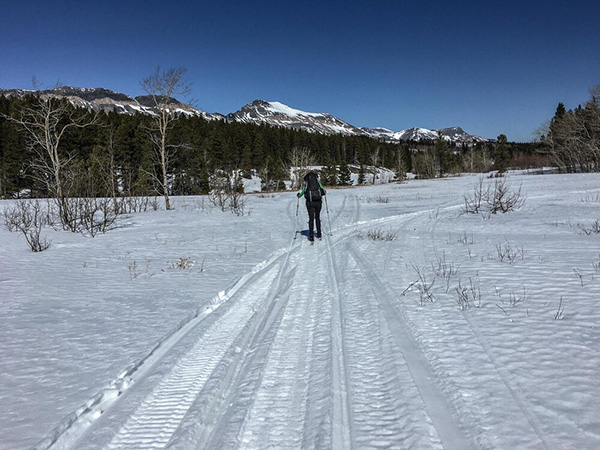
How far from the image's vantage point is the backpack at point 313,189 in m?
9.34

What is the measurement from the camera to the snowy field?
208 cm

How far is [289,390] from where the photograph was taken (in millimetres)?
2523

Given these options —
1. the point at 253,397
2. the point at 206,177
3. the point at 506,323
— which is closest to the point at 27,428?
the point at 253,397

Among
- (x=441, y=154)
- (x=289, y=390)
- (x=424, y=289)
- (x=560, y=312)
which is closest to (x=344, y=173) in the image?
(x=441, y=154)

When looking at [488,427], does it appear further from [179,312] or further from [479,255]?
[479,255]

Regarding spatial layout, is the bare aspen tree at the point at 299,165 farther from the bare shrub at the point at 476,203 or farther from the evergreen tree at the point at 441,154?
the bare shrub at the point at 476,203

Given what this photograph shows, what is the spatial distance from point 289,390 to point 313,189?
7254mm

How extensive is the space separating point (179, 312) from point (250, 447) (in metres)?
2.64

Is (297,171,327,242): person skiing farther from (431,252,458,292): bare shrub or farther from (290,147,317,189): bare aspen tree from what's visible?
(290,147,317,189): bare aspen tree

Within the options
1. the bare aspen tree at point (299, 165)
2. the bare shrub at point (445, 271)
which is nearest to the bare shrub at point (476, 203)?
the bare shrub at point (445, 271)

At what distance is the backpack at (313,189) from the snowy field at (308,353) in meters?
2.94

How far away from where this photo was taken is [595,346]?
283cm

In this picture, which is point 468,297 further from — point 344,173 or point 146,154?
point 344,173

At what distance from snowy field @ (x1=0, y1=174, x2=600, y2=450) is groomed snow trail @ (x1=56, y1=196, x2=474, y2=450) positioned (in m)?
0.01
